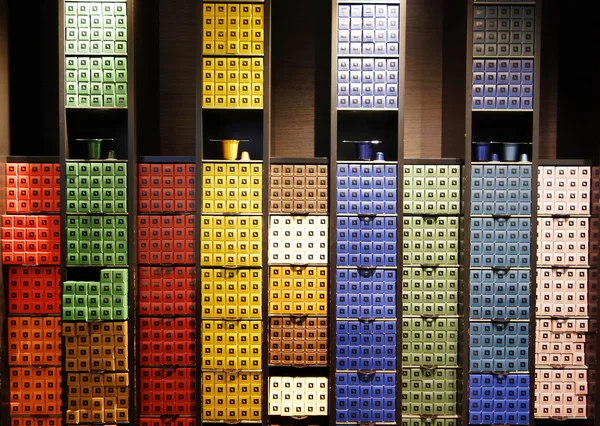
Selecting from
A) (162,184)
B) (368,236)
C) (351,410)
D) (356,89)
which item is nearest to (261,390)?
(351,410)

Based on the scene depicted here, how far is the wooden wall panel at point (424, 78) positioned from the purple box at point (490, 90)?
1.89 ft

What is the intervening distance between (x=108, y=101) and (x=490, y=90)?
2742 millimetres

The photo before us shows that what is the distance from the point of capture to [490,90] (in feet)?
12.6

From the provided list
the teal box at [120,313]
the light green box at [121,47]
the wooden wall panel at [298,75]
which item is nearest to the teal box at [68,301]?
the teal box at [120,313]

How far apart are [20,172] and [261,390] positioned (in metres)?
2.36

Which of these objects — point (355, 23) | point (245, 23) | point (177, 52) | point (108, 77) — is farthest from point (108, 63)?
point (355, 23)

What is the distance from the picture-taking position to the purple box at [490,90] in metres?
3.83

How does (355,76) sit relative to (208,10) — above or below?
below

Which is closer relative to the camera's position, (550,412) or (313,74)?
(550,412)

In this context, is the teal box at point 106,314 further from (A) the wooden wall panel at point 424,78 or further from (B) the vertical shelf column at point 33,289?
(A) the wooden wall panel at point 424,78

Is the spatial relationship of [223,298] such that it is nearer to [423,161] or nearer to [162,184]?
[162,184]

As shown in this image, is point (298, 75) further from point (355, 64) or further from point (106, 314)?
point (106, 314)

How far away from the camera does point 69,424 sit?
380 cm

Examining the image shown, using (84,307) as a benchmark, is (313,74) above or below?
above
